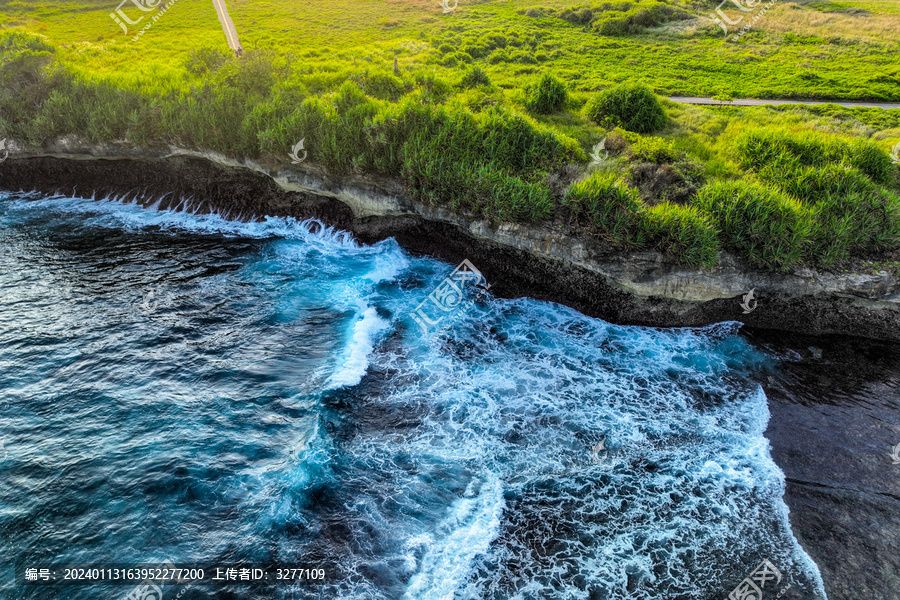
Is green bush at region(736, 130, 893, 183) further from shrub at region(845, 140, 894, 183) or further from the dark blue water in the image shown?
the dark blue water

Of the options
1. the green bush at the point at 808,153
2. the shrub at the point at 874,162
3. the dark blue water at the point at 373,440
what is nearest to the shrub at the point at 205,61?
the dark blue water at the point at 373,440

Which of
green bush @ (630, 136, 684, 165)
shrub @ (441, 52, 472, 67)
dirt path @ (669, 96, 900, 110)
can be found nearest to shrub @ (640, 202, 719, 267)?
green bush @ (630, 136, 684, 165)

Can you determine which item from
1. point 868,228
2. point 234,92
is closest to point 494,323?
point 868,228

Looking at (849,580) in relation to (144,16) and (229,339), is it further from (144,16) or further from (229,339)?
(144,16)

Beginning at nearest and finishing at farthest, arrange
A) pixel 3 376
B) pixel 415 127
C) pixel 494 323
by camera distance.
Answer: pixel 3 376, pixel 494 323, pixel 415 127

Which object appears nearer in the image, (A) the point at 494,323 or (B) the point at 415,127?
(A) the point at 494,323

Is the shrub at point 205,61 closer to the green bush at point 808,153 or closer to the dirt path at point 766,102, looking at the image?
the dirt path at point 766,102

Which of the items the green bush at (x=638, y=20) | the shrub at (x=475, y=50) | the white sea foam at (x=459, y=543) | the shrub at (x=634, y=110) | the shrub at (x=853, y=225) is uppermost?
the green bush at (x=638, y=20)

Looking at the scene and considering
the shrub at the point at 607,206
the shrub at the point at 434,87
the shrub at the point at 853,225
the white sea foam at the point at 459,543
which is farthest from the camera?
the shrub at the point at 434,87
